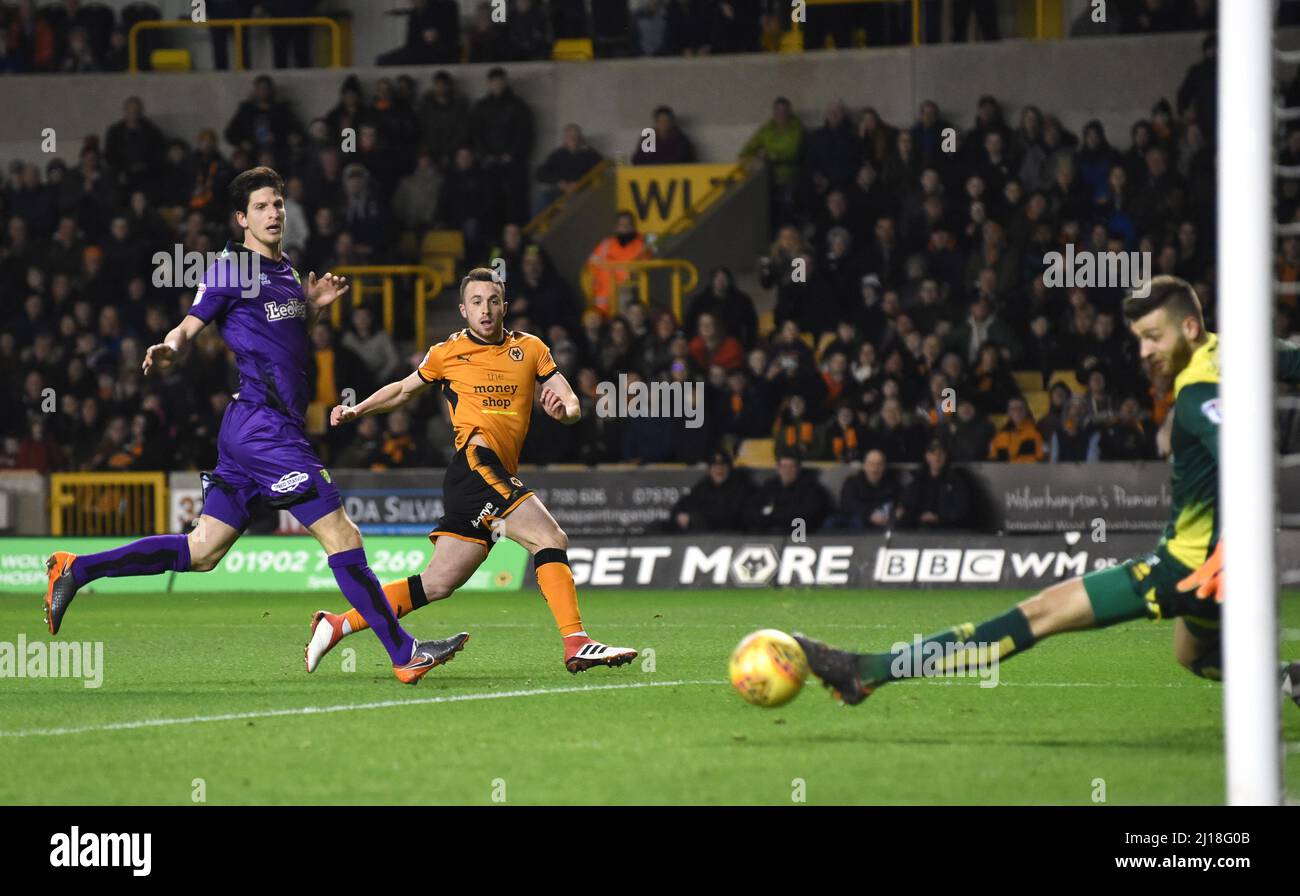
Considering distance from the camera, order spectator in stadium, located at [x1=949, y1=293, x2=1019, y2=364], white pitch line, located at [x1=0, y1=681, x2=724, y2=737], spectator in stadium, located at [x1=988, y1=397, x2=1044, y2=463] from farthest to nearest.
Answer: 1. spectator in stadium, located at [x1=949, y1=293, x2=1019, y2=364]
2. spectator in stadium, located at [x1=988, y1=397, x2=1044, y2=463]
3. white pitch line, located at [x1=0, y1=681, x2=724, y2=737]

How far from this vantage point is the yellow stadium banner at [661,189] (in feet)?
79.8

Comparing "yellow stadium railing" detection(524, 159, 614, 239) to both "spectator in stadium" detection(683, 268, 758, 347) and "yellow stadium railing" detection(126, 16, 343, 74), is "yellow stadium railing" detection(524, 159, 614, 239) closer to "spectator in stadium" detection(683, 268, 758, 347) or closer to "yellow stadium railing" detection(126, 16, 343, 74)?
"spectator in stadium" detection(683, 268, 758, 347)

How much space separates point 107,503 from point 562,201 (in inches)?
260

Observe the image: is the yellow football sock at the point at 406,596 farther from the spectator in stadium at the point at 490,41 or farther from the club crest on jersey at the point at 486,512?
the spectator in stadium at the point at 490,41

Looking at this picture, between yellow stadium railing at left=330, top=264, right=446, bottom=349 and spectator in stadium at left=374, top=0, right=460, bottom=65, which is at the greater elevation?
spectator in stadium at left=374, top=0, right=460, bottom=65

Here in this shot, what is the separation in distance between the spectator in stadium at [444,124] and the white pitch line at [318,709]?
50.0ft

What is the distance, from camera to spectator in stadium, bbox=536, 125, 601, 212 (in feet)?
79.9

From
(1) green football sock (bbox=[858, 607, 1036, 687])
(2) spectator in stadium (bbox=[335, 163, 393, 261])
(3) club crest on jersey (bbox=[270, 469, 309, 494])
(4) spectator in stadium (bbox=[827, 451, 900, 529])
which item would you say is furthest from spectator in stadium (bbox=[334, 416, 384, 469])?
(1) green football sock (bbox=[858, 607, 1036, 687])

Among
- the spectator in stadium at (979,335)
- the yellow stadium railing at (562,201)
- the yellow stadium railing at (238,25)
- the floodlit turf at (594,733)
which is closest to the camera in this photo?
the floodlit turf at (594,733)

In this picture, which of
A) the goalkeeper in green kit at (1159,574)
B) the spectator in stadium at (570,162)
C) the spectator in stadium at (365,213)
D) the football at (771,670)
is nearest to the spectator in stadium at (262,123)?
the spectator in stadium at (365,213)

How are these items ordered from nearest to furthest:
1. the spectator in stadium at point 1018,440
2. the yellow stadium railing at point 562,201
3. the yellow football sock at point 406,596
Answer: the yellow football sock at point 406,596, the spectator in stadium at point 1018,440, the yellow stadium railing at point 562,201

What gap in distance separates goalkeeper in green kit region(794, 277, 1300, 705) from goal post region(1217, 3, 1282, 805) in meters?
1.27

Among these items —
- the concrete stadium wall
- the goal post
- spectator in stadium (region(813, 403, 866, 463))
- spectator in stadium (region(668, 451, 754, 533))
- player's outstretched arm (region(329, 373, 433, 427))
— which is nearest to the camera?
the goal post
